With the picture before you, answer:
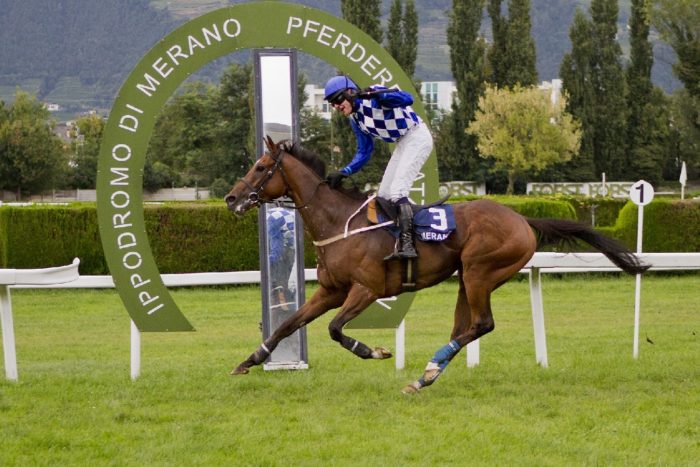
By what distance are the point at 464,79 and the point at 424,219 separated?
4112 centimetres

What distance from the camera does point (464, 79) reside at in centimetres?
4725

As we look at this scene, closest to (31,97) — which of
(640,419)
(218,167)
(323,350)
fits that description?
(218,167)

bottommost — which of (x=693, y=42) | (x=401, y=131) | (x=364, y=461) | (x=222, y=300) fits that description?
(x=222, y=300)

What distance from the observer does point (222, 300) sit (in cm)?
1509

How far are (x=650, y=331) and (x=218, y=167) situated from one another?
149 ft

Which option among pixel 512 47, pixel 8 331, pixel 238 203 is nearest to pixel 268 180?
pixel 238 203

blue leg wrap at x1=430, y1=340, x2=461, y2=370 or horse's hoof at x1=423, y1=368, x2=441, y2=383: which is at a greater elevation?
blue leg wrap at x1=430, y1=340, x2=461, y2=370

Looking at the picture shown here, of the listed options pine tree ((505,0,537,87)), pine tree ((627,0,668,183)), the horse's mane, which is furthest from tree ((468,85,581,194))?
the horse's mane

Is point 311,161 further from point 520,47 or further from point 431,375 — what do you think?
point 520,47

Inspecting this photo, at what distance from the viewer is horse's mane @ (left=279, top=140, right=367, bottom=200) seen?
23.4 ft

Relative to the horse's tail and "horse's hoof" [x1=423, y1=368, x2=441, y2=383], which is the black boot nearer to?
"horse's hoof" [x1=423, y1=368, x2=441, y2=383]

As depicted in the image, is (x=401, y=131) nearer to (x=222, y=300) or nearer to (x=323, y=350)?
(x=323, y=350)

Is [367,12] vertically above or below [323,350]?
above

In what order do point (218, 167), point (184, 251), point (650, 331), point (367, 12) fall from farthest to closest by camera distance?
point (218, 167), point (367, 12), point (184, 251), point (650, 331)
